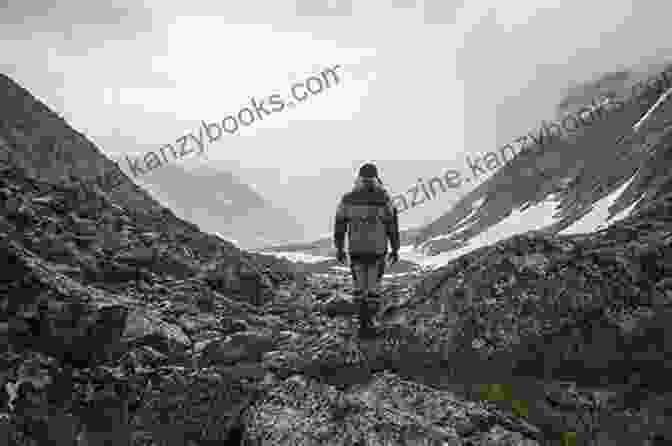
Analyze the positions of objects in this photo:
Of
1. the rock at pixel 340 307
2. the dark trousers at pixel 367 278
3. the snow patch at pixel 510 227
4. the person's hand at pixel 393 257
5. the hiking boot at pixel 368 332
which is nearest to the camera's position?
the hiking boot at pixel 368 332

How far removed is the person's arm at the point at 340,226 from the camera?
9258 millimetres

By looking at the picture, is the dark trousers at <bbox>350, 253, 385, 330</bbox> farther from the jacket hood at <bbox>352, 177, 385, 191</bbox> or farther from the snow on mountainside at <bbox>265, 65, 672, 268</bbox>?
the snow on mountainside at <bbox>265, 65, 672, 268</bbox>

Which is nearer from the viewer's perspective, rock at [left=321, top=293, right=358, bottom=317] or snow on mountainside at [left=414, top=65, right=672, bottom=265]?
rock at [left=321, top=293, right=358, bottom=317]

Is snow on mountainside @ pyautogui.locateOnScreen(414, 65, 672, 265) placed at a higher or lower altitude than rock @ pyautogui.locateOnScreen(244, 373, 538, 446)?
higher

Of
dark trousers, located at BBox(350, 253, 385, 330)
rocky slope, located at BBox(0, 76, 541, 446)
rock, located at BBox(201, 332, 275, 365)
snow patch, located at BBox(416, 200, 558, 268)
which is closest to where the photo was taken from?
rocky slope, located at BBox(0, 76, 541, 446)

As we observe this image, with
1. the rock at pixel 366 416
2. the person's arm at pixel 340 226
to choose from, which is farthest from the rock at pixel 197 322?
the rock at pixel 366 416

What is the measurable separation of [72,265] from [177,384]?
279 inches

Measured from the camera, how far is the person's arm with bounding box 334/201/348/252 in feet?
30.4

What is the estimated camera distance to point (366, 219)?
9078mm

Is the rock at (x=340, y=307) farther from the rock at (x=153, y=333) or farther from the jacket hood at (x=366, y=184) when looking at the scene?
the jacket hood at (x=366, y=184)

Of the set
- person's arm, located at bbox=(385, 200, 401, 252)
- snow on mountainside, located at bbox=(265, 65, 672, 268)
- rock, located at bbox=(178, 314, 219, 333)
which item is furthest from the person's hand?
snow on mountainside, located at bbox=(265, 65, 672, 268)

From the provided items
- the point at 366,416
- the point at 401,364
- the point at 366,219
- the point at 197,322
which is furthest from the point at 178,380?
the point at 197,322

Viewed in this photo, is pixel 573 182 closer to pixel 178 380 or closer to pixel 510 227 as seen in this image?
pixel 510 227

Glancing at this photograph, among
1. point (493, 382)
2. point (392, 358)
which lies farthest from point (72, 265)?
point (493, 382)
